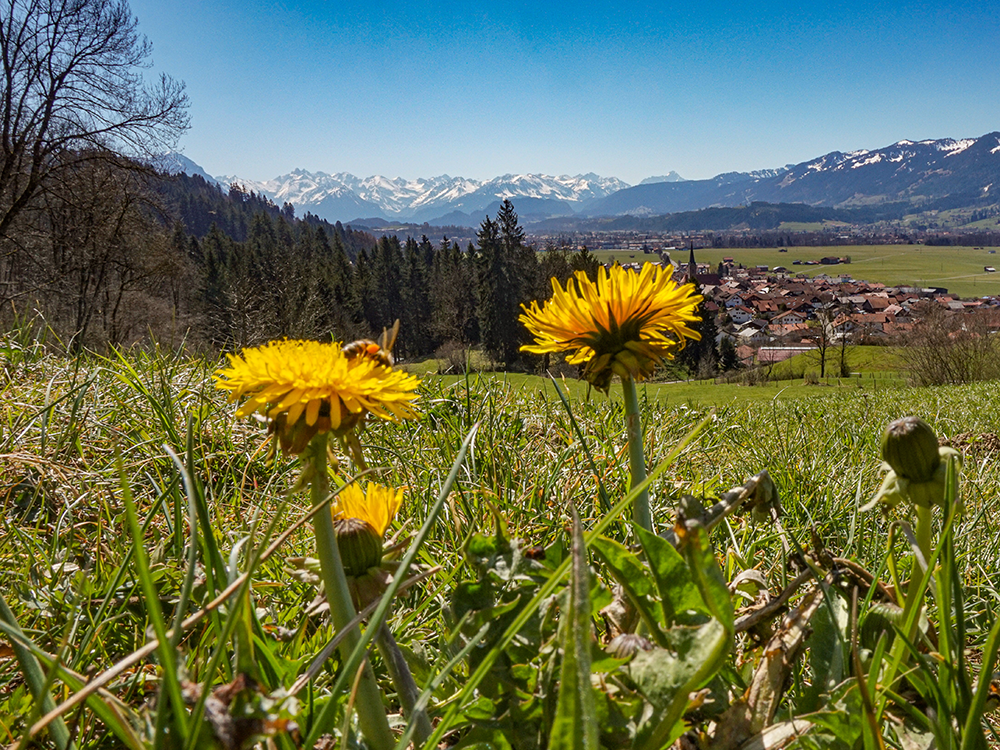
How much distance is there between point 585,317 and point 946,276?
166065 millimetres

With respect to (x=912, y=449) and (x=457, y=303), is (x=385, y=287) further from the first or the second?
(x=912, y=449)

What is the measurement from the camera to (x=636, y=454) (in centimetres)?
96

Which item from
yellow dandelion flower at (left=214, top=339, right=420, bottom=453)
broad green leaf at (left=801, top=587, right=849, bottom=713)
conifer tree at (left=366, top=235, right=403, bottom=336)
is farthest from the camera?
conifer tree at (left=366, top=235, right=403, bottom=336)

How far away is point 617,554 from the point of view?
2.44 feet

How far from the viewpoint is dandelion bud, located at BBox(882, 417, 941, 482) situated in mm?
765

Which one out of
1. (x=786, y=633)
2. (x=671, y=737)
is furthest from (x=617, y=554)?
(x=786, y=633)

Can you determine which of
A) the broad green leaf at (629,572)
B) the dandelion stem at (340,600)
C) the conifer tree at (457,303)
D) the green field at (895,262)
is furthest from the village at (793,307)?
the dandelion stem at (340,600)

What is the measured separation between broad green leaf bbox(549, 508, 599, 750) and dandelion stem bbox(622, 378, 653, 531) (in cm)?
45

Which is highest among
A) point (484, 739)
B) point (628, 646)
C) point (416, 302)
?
point (416, 302)

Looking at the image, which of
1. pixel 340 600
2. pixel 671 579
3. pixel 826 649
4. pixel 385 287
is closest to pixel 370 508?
pixel 340 600

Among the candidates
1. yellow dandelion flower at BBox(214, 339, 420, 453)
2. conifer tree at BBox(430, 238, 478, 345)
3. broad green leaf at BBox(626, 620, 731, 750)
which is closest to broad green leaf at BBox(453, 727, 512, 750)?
broad green leaf at BBox(626, 620, 731, 750)

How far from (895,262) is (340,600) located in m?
185

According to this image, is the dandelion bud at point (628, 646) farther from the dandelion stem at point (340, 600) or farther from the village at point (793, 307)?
the village at point (793, 307)

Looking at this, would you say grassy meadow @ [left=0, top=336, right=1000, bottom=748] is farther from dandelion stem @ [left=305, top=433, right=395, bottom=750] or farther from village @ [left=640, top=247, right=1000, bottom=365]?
village @ [left=640, top=247, right=1000, bottom=365]
